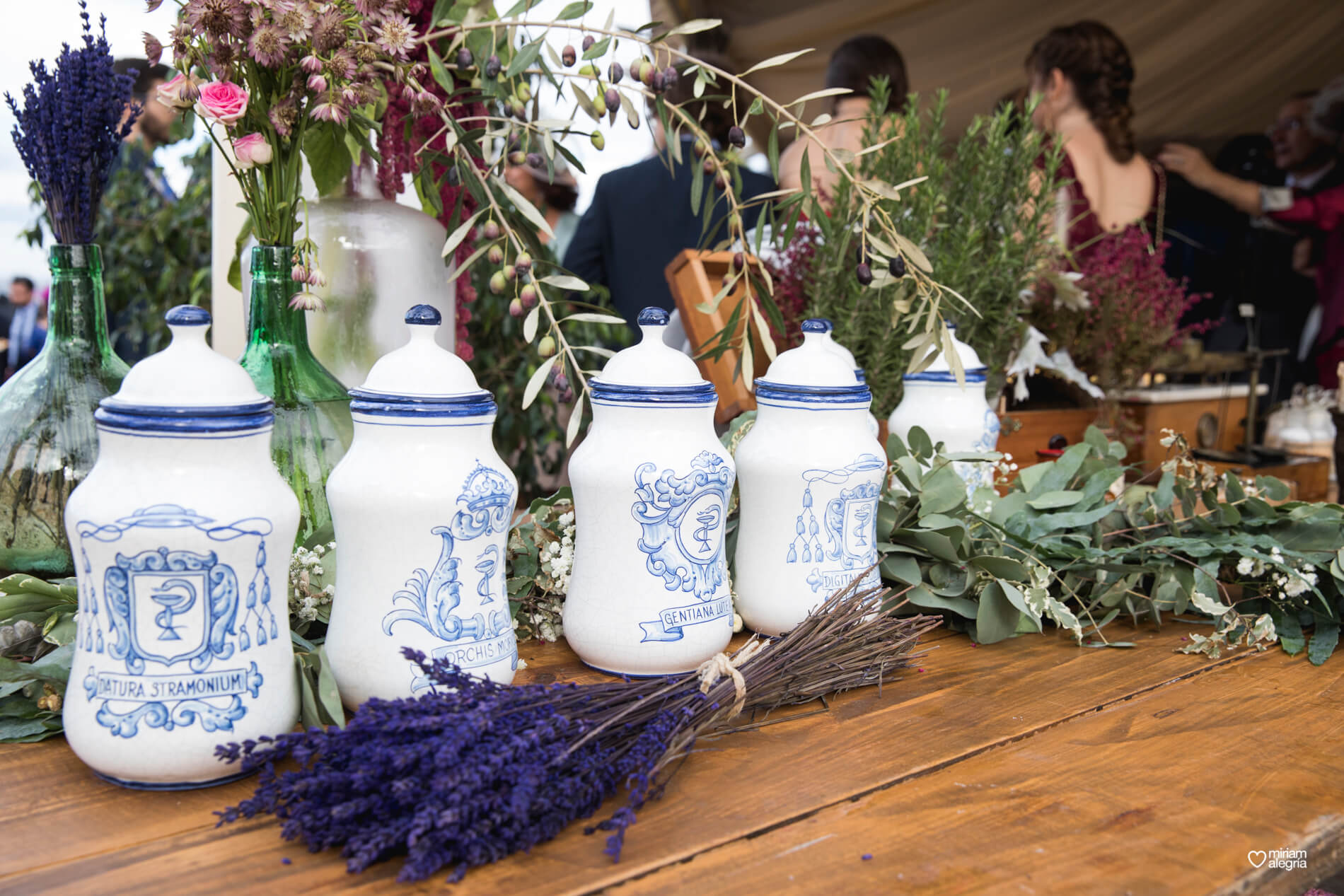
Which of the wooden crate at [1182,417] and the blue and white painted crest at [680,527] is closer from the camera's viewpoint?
the blue and white painted crest at [680,527]

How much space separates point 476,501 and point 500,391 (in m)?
1.60

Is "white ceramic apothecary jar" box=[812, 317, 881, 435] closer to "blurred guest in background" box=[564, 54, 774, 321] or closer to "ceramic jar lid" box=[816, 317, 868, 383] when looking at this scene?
"ceramic jar lid" box=[816, 317, 868, 383]

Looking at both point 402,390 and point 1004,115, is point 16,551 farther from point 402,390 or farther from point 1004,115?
point 1004,115

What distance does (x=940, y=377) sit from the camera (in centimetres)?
119

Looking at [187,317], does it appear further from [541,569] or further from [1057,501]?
[1057,501]

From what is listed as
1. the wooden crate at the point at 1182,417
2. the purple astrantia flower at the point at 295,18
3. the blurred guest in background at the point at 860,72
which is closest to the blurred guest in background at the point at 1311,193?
the wooden crate at the point at 1182,417

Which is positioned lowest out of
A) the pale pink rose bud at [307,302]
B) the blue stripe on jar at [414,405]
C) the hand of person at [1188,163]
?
the blue stripe on jar at [414,405]

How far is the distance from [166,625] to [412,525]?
0.16 meters

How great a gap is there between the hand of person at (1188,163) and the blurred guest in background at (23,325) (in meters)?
3.65

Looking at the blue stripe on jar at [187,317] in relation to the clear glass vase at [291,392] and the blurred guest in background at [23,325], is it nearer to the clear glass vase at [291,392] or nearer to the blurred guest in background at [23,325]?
the clear glass vase at [291,392]

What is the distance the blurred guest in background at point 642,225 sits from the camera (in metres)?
2.25

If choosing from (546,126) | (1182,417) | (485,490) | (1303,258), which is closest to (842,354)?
(546,126)

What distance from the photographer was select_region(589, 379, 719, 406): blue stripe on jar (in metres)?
0.77

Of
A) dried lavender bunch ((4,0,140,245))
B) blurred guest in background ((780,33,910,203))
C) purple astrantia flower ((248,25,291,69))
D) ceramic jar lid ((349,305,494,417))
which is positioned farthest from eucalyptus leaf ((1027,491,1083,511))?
blurred guest in background ((780,33,910,203))
